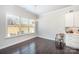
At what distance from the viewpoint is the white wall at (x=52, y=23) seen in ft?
7.27

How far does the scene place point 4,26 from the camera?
2.17 metres

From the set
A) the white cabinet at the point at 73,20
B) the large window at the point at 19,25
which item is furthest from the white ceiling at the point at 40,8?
the white cabinet at the point at 73,20

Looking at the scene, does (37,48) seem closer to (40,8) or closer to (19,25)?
(19,25)

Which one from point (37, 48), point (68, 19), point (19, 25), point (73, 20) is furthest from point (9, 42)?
point (73, 20)

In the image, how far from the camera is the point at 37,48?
7.61 feet

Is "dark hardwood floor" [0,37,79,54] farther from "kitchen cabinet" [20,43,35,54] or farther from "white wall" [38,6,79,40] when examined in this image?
"white wall" [38,6,79,40]

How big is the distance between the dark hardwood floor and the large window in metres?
0.28

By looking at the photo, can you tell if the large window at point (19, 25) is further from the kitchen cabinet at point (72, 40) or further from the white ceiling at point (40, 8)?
the kitchen cabinet at point (72, 40)

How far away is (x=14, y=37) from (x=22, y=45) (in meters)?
0.28

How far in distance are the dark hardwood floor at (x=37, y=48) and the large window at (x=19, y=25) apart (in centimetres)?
28

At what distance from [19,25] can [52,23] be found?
2.79 ft

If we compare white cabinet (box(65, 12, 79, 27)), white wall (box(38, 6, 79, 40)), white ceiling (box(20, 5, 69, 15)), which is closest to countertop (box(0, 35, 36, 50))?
white wall (box(38, 6, 79, 40))

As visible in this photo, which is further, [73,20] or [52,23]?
[73,20]

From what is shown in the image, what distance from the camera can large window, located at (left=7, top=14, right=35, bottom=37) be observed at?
2.21 meters
